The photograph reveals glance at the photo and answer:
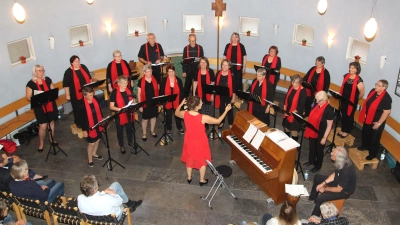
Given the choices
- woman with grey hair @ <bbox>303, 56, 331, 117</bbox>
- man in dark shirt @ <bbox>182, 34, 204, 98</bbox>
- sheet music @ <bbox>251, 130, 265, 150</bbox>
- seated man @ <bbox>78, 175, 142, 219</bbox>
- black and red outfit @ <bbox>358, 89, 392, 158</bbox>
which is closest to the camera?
seated man @ <bbox>78, 175, 142, 219</bbox>

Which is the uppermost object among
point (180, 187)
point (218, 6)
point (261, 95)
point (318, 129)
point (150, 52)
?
point (218, 6)

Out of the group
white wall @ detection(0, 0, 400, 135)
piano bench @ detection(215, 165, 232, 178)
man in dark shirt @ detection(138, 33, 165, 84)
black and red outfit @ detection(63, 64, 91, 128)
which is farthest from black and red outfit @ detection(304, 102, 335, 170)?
black and red outfit @ detection(63, 64, 91, 128)

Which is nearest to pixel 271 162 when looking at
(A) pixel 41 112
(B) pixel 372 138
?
(B) pixel 372 138

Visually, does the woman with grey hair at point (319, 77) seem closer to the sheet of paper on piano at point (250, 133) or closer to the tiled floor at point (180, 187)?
the tiled floor at point (180, 187)

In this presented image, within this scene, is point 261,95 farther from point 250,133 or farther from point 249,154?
point 249,154

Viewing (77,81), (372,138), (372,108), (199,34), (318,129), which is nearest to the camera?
(318,129)

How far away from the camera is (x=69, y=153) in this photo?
28.1 feet

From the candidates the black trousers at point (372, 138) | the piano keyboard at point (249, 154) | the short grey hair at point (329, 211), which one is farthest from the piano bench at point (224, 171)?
the black trousers at point (372, 138)

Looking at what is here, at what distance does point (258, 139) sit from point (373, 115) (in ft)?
8.91

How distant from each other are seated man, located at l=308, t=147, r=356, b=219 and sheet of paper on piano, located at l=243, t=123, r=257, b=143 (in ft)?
4.55

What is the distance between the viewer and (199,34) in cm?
1280

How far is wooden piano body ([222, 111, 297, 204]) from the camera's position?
6.30m

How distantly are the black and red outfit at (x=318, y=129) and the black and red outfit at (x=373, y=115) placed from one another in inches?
46.5

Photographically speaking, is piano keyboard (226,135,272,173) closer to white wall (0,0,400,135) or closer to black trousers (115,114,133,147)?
black trousers (115,114,133,147)
